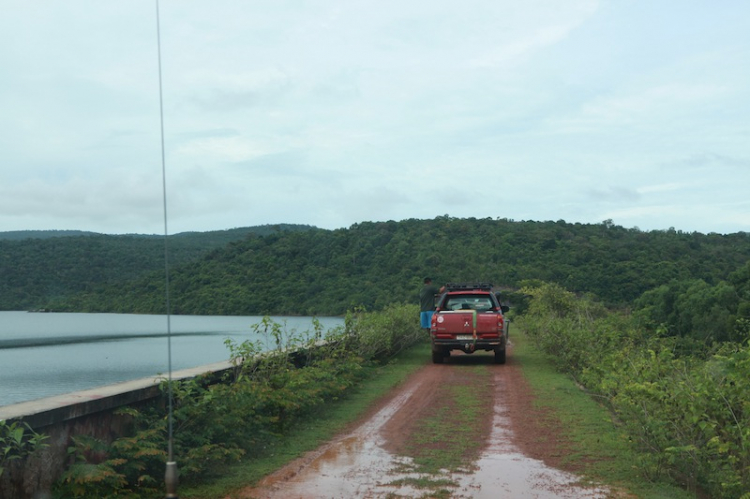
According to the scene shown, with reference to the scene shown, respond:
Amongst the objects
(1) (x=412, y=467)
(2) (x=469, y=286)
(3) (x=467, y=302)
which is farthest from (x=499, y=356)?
(1) (x=412, y=467)

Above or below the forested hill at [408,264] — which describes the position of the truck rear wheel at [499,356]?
below

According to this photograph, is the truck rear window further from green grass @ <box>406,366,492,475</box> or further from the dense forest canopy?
the dense forest canopy

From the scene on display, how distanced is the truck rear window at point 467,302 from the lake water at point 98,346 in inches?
139

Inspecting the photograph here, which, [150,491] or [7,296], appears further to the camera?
[7,296]

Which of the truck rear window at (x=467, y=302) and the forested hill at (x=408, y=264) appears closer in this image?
the truck rear window at (x=467, y=302)

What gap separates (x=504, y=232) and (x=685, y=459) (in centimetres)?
6022

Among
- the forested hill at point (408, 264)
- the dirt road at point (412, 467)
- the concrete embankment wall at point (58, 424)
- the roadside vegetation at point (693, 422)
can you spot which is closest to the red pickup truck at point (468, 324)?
the dirt road at point (412, 467)

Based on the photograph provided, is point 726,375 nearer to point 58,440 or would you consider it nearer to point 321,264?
point 58,440

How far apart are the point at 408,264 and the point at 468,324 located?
3883 cm

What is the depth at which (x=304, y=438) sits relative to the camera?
9.64 m

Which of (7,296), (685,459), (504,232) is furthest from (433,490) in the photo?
(7,296)

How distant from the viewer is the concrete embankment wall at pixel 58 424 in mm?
5846

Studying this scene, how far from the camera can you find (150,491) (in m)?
6.75

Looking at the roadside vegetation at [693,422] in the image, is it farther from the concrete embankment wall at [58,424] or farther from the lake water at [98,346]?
the lake water at [98,346]
